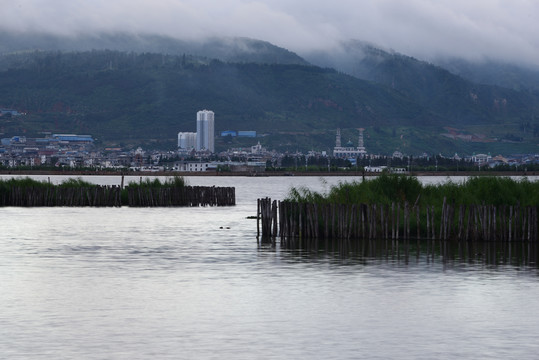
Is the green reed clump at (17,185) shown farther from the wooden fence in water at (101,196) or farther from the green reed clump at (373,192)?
the green reed clump at (373,192)

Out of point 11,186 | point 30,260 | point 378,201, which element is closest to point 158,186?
point 11,186

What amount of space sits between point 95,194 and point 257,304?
58.1m

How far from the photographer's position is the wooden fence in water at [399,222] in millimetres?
40625

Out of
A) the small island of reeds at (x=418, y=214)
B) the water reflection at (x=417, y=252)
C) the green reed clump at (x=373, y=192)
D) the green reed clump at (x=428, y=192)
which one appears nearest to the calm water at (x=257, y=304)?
the water reflection at (x=417, y=252)

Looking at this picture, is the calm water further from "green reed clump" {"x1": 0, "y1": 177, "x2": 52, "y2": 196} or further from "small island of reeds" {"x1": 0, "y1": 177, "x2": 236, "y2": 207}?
"green reed clump" {"x1": 0, "y1": 177, "x2": 52, "y2": 196}

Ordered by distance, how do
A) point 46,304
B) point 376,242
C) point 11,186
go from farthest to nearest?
point 11,186, point 376,242, point 46,304

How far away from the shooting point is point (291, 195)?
46.8m

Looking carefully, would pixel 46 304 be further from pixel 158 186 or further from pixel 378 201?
pixel 158 186

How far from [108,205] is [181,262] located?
46.1 m

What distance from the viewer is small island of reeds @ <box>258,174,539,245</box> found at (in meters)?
40.7

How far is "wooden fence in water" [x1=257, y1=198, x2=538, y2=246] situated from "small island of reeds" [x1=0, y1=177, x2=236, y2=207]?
3756cm

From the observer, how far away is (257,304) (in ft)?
83.1

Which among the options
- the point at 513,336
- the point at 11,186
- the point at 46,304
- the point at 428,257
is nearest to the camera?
the point at 513,336

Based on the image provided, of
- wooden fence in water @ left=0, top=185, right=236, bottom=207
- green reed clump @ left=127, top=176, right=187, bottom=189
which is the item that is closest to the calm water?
wooden fence in water @ left=0, top=185, right=236, bottom=207
